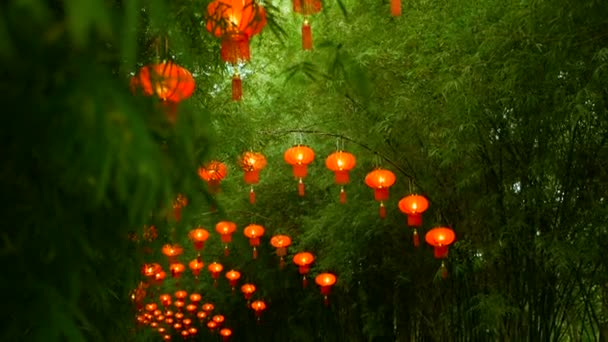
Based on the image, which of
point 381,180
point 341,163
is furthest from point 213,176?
point 381,180

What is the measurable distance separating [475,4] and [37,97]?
365 cm

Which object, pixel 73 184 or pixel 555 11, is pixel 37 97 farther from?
pixel 555 11

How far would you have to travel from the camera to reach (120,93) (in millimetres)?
914

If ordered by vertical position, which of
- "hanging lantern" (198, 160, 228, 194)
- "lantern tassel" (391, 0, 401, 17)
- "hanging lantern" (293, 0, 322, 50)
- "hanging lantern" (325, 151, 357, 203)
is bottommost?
"hanging lantern" (293, 0, 322, 50)

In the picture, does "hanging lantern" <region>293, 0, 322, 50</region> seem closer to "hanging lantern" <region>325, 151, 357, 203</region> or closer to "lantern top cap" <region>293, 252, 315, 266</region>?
"hanging lantern" <region>325, 151, 357, 203</region>

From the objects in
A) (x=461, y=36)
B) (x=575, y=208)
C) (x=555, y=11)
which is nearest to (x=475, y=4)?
(x=461, y=36)

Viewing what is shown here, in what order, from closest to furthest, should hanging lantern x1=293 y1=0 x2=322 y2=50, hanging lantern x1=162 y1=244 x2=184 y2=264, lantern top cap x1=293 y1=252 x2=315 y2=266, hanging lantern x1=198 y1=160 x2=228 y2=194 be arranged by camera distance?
hanging lantern x1=293 y1=0 x2=322 y2=50 < hanging lantern x1=198 y1=160 x2=228 y2=194 < hanging lantern x1=162 y1=244 x2=184 y2=264 < lantern top cap x1=293 y1=252 x2=315 y2=266

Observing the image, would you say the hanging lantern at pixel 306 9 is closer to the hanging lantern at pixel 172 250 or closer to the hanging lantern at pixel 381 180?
the hanging lantern at pixel 172 250

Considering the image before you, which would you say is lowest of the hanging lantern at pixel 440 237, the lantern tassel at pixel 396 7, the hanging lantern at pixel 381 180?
the lantern tassel at pixel 396 7

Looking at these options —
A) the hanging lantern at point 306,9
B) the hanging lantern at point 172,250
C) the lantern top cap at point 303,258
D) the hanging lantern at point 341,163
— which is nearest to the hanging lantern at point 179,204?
the hanging lantern at point 306,9

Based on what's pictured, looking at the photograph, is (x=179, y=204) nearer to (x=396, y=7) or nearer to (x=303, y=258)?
(x=396, y=7)

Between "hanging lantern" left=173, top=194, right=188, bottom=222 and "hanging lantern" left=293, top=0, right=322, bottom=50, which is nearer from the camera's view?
"hanging lantern" left=173, top=194, right=188, bottom=222

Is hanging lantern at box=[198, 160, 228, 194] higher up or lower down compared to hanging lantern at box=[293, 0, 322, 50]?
higher up

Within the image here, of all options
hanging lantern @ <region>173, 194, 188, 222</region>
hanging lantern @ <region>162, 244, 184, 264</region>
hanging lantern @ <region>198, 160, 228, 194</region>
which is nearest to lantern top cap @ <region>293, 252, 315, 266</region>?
hanging lantern @ <region>162, 244, 184, 264</region>
